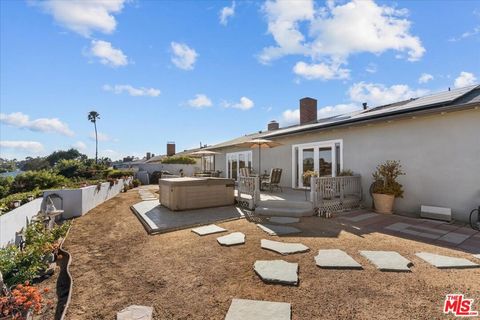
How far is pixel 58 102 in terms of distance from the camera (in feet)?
40.3

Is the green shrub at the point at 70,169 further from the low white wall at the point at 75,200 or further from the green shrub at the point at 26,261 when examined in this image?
the green shrub at the point at 26,261

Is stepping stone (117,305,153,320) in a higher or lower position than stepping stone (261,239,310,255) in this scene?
lower

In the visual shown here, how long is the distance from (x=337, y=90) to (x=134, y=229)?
1476 cm

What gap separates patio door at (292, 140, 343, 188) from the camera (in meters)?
9.96

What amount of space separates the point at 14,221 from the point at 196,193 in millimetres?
4663

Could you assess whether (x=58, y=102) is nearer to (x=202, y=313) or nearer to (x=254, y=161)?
(x=254, y=161)

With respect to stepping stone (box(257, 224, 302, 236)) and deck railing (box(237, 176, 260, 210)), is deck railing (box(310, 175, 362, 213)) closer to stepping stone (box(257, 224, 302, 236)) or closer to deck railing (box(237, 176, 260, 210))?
deck railing (box(237, 176, 260, 210))

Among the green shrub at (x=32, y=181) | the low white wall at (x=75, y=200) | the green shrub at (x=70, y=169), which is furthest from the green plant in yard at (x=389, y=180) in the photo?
the green shrub at (x=70, y=169)

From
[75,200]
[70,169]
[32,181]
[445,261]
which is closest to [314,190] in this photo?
[445,261]

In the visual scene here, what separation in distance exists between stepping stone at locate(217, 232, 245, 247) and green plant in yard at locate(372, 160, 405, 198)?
5166mm

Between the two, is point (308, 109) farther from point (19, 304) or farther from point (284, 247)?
point (19, 304)

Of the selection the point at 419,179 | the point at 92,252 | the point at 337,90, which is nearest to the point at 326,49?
the point at 337,90

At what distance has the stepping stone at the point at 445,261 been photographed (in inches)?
148

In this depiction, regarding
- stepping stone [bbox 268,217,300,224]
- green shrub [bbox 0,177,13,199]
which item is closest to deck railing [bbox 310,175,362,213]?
stepping stone [bbox 268,217,300,224]
